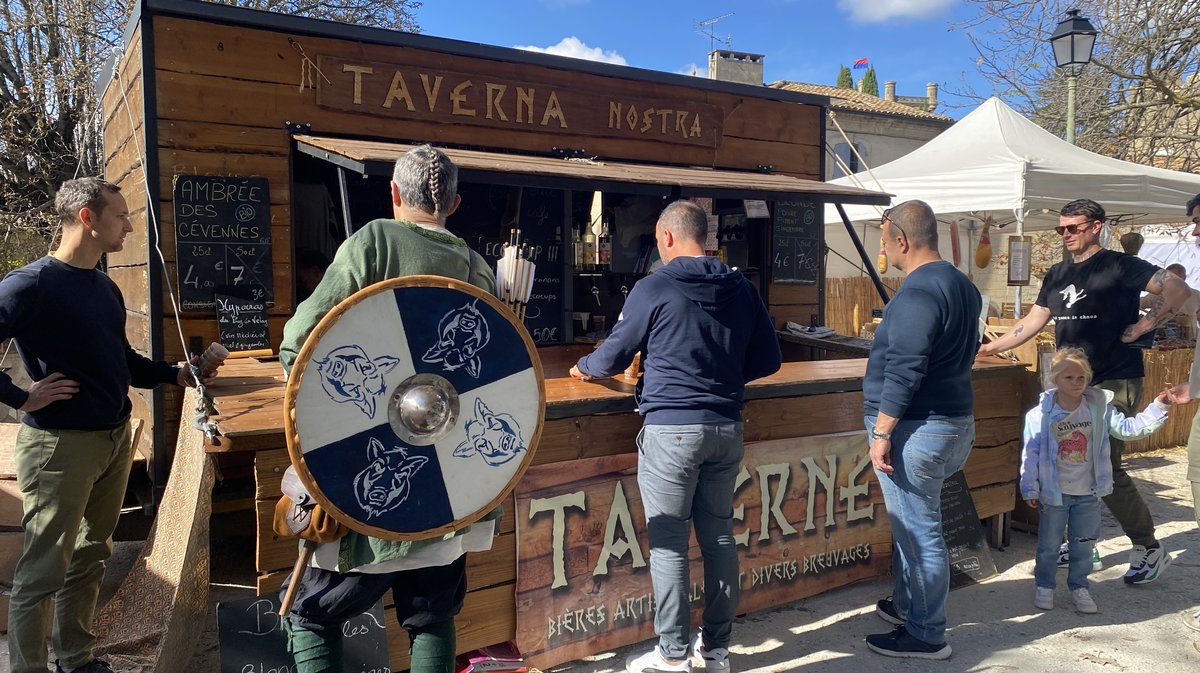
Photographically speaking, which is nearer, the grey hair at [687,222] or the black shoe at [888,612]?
the grey hair at [687,222]

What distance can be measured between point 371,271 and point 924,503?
2295 millimetres

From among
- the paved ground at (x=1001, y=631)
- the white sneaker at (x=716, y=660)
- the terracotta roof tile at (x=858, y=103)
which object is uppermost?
the terracotta roof tile at (x=858, y=103)

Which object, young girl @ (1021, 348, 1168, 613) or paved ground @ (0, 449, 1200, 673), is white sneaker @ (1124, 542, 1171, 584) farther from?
young girl @ (1021, 348, 1168, 613)

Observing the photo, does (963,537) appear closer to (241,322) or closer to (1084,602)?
(1084,602)

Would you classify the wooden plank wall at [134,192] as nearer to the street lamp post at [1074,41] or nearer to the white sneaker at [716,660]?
the white sneaker at [716,660]

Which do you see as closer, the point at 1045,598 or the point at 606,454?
the point at 606,454

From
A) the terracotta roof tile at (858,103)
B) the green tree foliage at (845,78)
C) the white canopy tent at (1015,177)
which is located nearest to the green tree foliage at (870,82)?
the green tree foliage at (845,78)

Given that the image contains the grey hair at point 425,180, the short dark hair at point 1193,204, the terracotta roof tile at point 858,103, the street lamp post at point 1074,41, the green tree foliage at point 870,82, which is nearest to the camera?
the grey hair at point 425,180

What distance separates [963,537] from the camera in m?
4.18

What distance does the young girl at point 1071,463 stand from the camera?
3.65m

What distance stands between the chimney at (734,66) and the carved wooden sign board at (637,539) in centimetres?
2201

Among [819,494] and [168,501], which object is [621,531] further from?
[168,501]

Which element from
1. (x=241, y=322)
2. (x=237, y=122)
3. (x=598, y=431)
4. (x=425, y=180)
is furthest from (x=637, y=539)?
(x=237, y=122)

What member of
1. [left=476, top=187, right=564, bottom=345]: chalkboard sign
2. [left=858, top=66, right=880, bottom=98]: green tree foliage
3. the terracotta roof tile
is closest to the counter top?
[left=476, top=187, right=564, bottom=345]: chalkboard sign
